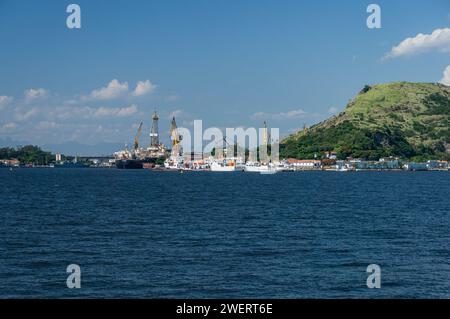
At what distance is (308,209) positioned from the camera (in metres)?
76.2

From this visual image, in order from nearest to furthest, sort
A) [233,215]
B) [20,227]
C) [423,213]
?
[20,227]
[233,215]
[423,213]

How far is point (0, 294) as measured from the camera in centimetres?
2956

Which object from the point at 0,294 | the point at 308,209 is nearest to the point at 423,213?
the point at 308,209
